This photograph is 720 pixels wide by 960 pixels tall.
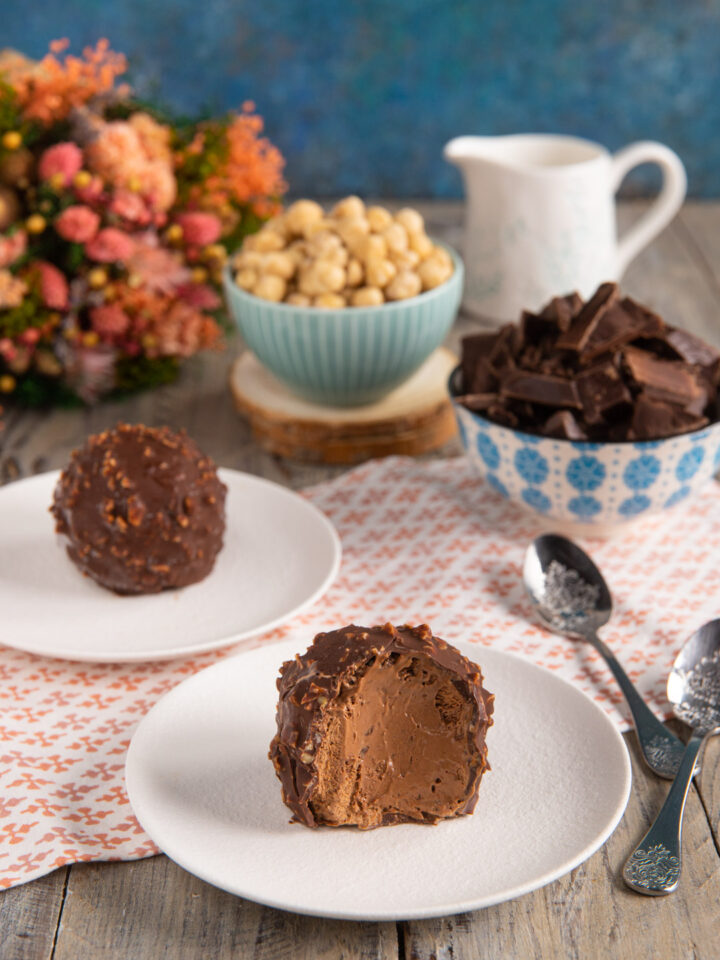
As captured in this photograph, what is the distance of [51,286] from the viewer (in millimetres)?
1830

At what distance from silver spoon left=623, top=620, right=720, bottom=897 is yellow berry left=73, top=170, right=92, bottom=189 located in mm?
1226

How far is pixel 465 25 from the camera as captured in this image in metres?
2.85

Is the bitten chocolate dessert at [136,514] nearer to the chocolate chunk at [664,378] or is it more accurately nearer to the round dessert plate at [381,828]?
the round dessert plate at [381,828]

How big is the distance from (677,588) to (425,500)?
412mm

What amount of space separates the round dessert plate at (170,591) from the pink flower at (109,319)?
17.9 inches

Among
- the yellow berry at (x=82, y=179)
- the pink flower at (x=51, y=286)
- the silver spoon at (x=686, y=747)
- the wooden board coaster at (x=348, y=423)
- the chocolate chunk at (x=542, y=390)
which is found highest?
the chocolate chunk at (x=542, y=390)

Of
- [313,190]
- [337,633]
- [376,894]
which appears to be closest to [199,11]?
[313,190]

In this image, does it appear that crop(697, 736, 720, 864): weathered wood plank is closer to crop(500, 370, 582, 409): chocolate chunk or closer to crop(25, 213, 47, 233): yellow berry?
crop(500, 370, 582, 409): chocolate chunk

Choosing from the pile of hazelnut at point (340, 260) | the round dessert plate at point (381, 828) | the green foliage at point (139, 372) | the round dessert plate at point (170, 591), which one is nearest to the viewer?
the round dessert plate at point (381, 828)

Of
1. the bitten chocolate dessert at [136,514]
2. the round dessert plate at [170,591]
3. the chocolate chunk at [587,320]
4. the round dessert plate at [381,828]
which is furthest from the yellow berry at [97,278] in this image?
the round dessert plate at [381,828]

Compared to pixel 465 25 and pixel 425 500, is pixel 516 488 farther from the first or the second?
pixel 465 25

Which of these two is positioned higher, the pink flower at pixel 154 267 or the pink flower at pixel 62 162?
the pink flower at pixel 62 162

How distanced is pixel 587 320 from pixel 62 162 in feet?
3.10

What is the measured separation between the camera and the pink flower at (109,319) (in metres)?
1.89
